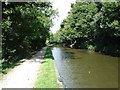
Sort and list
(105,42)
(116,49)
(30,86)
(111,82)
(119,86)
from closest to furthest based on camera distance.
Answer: (30,86), (119,86), (111,82), (116,49), (105,42)

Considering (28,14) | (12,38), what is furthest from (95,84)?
(28,14)

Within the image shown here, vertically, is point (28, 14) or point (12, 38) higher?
point (28, 14)

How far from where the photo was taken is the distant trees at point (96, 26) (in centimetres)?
4338

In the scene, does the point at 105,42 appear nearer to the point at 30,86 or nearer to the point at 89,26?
Result: the point at 89,26

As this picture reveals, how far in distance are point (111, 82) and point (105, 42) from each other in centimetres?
3542

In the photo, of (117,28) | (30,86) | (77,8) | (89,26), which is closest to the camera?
(30,86)

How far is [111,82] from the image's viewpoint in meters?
18.7

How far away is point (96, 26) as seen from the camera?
178 feet

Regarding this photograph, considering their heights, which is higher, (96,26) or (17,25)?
(17,25)

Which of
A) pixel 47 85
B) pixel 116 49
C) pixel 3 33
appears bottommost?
pixel 116 49

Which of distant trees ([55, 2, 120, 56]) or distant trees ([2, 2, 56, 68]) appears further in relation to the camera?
distant trees ([55, 2, 120, 56])

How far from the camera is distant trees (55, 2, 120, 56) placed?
43375mm

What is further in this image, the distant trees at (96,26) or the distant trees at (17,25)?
the distant trees at (96,26)

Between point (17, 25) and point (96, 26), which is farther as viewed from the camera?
point (96, 26)
